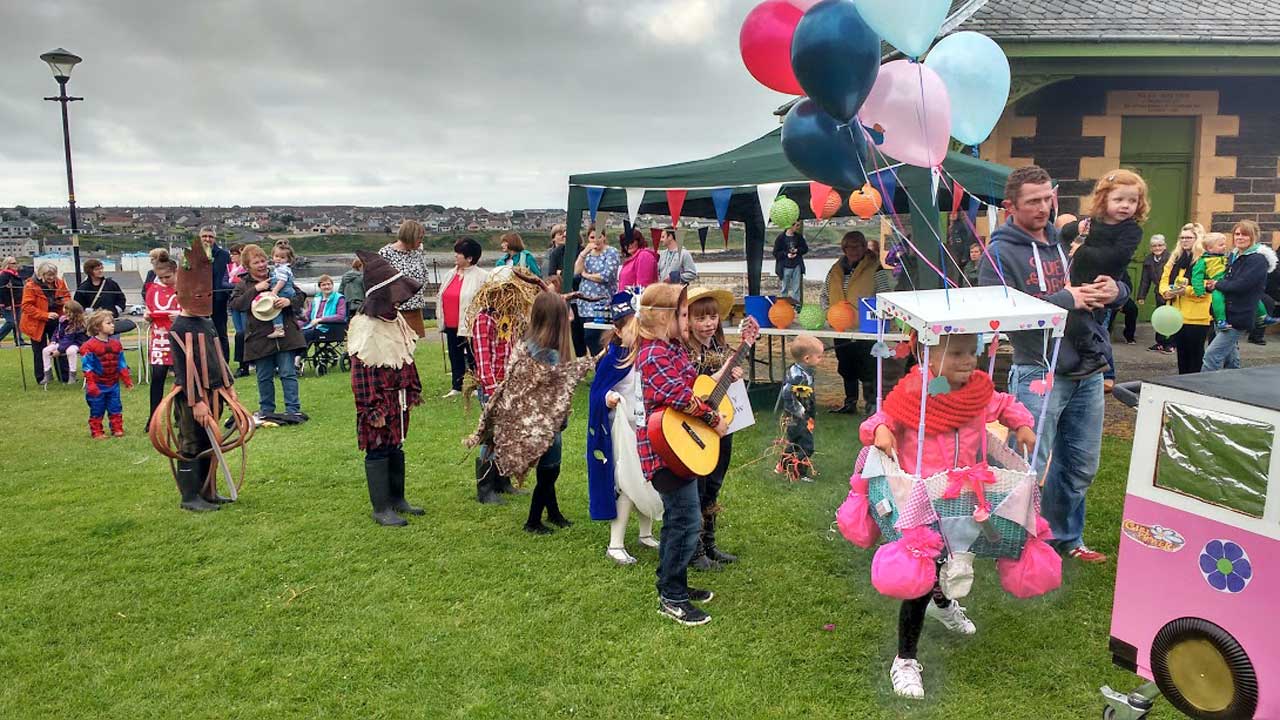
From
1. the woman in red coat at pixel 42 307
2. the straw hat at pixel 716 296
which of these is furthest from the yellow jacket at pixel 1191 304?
the woman in red coat at pixel 42 307

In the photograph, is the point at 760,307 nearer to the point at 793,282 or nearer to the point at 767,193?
the point at 767,193

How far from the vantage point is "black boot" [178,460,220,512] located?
558cm

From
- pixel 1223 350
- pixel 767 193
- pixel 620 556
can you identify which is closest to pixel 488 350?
pixel 620 556

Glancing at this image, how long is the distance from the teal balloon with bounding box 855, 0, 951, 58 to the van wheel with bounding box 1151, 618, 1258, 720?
233cm

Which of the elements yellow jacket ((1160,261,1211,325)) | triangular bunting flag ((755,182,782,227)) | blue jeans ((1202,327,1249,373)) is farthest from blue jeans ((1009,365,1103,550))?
triangular bunting flag ((755,182,782,227))

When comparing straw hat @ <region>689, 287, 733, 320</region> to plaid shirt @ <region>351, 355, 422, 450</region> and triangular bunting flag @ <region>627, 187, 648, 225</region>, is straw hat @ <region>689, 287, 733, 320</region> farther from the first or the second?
triangular bunting flag @ <region>627, 187, 648, 225</region>

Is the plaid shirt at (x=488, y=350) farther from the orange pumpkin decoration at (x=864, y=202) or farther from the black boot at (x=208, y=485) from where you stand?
the orange pumpkin decoration at (x=864, y=202)

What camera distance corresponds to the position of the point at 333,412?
887 centimetres

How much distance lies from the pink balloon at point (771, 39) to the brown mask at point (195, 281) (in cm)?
345

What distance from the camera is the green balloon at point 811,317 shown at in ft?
26.5

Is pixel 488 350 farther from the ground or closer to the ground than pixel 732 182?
closer to the ground

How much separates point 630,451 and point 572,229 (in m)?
5.36

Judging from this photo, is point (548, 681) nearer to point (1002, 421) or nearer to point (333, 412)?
point (1002, 421)

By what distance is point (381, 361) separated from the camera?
16.2 feet
